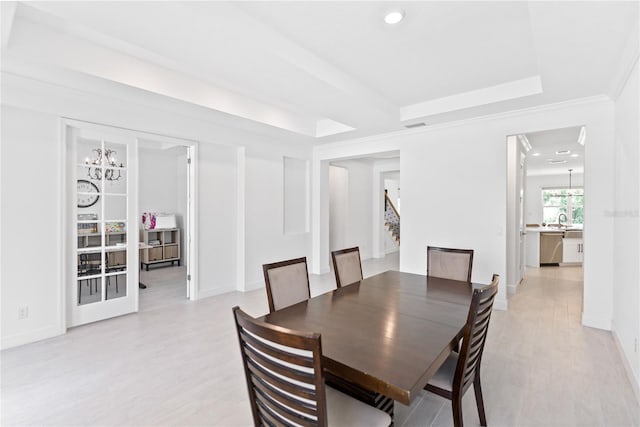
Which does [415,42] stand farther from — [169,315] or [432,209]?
[169,315]

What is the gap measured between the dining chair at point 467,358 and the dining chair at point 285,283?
1102mm

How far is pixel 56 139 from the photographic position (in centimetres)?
318

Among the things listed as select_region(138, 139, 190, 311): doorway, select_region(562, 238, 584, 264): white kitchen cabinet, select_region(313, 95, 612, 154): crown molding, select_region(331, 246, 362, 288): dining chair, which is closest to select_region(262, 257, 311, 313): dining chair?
select_region(331, 246, 362, 288): dining chair

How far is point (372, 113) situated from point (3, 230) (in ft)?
13.2

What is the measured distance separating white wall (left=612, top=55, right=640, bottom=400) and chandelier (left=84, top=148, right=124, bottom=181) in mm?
5076

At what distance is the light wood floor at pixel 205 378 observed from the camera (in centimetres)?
197

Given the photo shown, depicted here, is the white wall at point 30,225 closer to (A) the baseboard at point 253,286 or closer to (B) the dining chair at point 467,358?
(A) the baseboard at point 253,286

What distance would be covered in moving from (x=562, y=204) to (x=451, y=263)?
1109cm

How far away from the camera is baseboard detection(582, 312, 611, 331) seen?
3.31 meters

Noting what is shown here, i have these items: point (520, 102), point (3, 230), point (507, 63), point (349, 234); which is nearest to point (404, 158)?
point (520, 102)

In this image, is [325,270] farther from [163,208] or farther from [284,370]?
[284,370]

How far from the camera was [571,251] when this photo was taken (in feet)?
22.1

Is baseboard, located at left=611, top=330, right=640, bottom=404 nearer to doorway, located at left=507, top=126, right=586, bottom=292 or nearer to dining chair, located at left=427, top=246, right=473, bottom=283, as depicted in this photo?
doorway, located at left=507, top=126, right=586, bottom=292

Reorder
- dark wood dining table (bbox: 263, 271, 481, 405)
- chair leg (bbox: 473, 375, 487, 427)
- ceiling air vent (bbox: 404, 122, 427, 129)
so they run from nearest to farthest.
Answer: dark wood dining table (bbox: 263, 271, 481, 405) < chair leg (bbox: 473, 375, 487, 427) < ceiling air vent (bbox: 404, 122, 427, 129)
